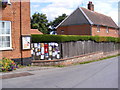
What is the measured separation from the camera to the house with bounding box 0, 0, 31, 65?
1133 cm

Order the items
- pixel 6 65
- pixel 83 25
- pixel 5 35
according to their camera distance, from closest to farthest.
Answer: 1. pixel 6 65
2. pixel 5 35
3. pixel 83 25

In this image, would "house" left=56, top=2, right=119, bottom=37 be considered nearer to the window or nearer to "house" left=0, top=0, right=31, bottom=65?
"house" left=0, top=0, right=31, bottom=65

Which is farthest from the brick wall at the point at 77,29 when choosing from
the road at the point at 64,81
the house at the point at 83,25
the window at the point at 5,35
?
the road at the point at 64,81

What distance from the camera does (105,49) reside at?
74.8ft

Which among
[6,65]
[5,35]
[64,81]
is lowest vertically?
[64,81]

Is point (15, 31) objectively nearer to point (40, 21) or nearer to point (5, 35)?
point (5, 35)

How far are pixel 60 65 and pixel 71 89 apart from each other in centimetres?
706

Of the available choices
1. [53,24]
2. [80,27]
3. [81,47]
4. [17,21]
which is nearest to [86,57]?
[81,47]

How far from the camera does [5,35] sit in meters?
11.4

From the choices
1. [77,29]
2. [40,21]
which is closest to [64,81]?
[77,29]

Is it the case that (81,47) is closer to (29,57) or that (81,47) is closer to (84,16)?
(29,57)

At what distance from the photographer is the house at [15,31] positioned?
1133cm

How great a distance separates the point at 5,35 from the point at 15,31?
82 centimetres

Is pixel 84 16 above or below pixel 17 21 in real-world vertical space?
above
